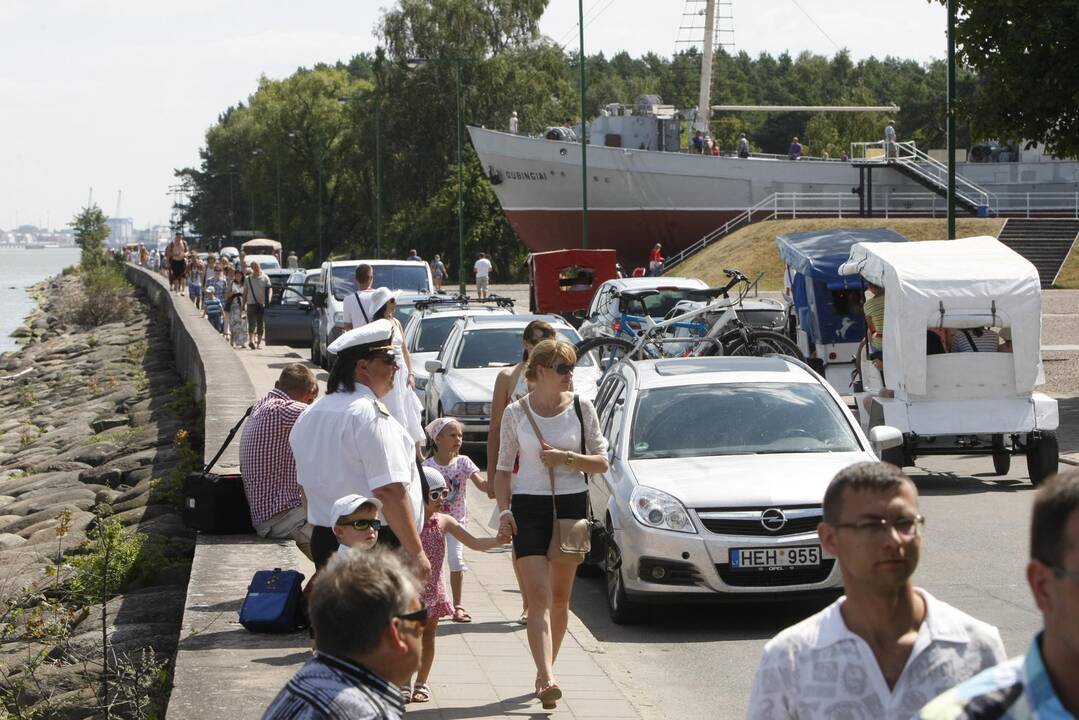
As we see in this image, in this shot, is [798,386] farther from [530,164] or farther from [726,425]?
[530,164]

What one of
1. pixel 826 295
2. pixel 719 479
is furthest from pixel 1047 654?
pixel 826 295

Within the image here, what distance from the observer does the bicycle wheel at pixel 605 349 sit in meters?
19.7

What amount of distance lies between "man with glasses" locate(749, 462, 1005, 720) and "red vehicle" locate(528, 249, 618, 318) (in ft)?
105

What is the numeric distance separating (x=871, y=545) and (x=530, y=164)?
71.2 metres

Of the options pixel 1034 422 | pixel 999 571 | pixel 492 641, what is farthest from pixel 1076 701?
pixel 1034 422

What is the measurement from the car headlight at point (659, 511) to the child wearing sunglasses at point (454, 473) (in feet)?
3.73

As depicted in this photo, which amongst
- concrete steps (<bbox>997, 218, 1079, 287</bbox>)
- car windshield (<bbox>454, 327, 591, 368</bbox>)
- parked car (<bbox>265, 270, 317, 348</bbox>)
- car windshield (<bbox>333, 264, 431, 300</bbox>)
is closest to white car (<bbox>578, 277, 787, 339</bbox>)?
car windshield (<bbox>454, 327, 591, 368</bbox>)

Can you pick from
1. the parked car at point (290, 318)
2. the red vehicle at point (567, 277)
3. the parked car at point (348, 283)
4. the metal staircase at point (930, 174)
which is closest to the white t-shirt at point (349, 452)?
the parked car at point (348, 283)

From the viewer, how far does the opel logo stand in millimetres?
9516

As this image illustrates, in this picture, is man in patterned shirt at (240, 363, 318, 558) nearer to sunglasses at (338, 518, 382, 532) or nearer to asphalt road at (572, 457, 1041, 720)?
asphalt road at (572, 457, 1041, 720)

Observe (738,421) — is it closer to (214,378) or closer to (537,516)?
(537,516)

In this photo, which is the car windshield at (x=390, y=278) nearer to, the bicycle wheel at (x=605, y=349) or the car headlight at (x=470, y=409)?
the bicycle wheel at (x=605, y=349)

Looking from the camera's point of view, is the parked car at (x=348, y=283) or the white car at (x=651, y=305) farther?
the parked car at (x=348, y=283)

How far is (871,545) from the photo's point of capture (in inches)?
141
